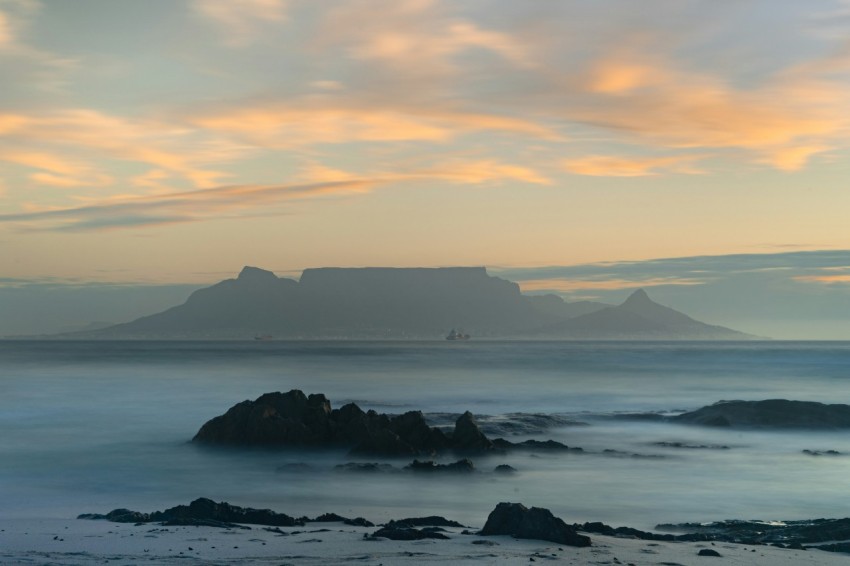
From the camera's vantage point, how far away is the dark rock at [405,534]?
15.8 m

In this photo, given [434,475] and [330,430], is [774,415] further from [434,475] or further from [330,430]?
[434,475]

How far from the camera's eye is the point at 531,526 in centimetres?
1600

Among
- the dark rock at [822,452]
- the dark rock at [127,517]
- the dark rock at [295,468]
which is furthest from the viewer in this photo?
the dark rock at [822,452]

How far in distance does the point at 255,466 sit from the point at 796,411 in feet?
81.8

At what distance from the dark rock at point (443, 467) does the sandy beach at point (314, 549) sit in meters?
10.0

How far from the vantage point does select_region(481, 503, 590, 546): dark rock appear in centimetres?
1576

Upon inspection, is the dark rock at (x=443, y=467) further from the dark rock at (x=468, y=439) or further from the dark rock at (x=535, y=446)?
the dark rock at (x=535, y=446)

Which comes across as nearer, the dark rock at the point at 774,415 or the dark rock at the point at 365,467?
the dark rock at the point at 365,467

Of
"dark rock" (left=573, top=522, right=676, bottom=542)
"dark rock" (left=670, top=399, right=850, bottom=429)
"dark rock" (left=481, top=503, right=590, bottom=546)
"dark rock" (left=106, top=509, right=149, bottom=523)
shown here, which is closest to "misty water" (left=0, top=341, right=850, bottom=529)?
"dark rock" (left=670, top=399, right=850, bottom=429)

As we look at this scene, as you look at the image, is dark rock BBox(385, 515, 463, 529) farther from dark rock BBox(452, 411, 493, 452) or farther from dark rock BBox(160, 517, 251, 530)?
dark rock BBox(452, 411, 493, 452)

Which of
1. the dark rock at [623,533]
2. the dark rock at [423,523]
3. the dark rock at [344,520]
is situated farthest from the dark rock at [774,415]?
the dark rock at [344,520]

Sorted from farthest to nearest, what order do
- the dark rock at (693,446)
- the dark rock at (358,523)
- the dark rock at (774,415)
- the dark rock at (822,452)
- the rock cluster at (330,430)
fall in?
the dark rock at (774,415), the dark rock at (693,446), the dark rock at (822,452), the rock cluster at (330,430), the dark rock at (358,523)

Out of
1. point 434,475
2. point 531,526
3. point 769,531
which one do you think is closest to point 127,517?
point 531,526

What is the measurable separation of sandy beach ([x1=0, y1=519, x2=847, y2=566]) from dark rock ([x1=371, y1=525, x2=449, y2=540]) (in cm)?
29
